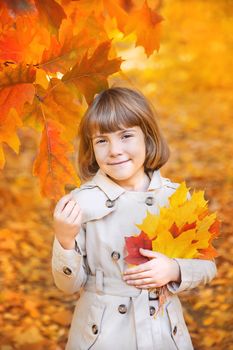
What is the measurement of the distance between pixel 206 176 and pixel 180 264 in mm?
3849

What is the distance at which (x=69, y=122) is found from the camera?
1968 millimetres

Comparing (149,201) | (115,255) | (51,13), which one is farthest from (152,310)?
(51,13)

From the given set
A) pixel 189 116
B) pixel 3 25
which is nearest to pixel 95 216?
pixel 3 25

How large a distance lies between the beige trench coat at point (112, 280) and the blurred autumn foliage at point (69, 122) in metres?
0.19

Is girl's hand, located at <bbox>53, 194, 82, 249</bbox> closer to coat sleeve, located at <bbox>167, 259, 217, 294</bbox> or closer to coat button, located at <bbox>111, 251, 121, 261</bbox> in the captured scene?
coat button, located at <bbox>111, 251, 121, 261</bbox>

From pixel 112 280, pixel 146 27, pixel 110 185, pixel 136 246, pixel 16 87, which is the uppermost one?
pixel 146 27

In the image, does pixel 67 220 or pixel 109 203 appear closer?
pixel 67 220

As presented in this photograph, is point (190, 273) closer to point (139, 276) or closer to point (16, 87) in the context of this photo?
point (139, 276)

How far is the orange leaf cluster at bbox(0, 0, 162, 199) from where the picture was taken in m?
1.82

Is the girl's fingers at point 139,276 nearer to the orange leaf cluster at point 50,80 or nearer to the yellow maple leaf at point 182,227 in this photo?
the yellow maple leaf at point 182,227

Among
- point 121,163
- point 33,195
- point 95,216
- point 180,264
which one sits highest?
point 121,163

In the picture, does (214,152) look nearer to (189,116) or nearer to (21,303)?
(189,116)

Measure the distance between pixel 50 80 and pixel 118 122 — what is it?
29cm

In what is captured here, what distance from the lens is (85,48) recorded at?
1.93 meters
